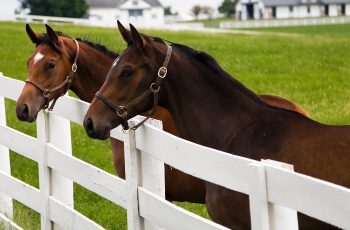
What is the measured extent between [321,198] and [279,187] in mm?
286

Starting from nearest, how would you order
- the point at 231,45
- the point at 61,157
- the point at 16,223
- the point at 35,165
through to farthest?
1. the point at 61,157
2. the point at 16,223
3. the point at 35,165
4. the point at 231,45

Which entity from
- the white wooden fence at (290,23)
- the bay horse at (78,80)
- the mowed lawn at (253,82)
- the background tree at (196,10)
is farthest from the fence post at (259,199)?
the background tree at (196,10)

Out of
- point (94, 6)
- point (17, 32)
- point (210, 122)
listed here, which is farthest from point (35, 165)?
point (94, 6)

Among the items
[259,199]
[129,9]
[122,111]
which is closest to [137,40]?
[122,111]

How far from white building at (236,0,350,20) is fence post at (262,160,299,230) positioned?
129 metres

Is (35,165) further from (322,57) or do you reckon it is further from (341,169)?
(322,57)

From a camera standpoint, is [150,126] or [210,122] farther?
[210,122]

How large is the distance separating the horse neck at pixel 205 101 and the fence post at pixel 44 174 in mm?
1464

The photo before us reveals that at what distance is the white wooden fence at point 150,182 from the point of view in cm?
343

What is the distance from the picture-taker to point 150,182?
5242 mm

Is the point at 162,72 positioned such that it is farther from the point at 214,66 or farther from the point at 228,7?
the point at 228,7

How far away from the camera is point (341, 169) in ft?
16.6

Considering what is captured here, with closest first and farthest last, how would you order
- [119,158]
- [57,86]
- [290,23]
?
[119,158]
[57,86]
[290,23]

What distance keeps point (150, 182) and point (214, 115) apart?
89cm
